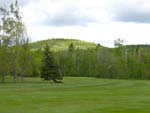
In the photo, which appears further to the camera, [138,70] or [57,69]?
[138,70]

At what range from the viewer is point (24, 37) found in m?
75.0

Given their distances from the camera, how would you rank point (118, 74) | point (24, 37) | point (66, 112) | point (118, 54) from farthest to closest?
point (118, 54) → point (118, 74) → point (24, 37) → point (66, 112)

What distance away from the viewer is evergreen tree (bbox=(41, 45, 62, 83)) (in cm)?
7050

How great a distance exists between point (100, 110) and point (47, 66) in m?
46.1

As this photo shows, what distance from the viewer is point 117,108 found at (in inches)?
1018

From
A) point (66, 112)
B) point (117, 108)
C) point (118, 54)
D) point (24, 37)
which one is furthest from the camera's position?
point (118, 54)

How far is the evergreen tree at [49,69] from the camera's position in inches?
2776

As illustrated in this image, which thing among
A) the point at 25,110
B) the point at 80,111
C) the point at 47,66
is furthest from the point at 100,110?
the point at 47,66

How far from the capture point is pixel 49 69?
71062 millimetres

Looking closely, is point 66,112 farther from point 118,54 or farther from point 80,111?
point 118,54

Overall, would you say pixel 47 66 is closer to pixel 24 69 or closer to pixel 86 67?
pixel 24 69

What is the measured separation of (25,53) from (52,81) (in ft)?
23.1

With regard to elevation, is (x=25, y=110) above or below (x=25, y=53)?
below

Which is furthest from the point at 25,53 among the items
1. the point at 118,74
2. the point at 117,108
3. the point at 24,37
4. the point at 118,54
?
the point at 118,54
